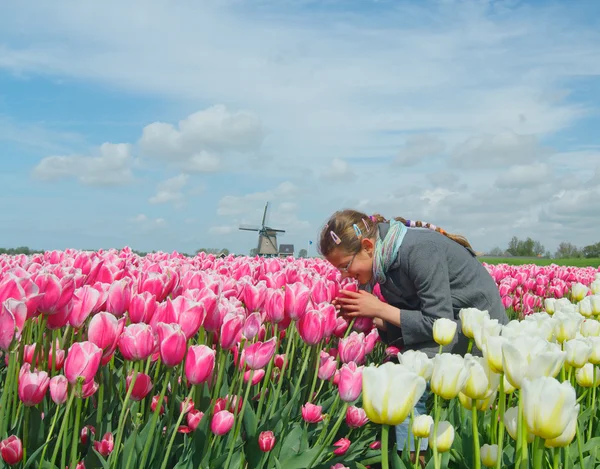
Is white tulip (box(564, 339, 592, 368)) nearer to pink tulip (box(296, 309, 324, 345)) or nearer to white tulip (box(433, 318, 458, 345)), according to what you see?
white tulip (box(433, 318, 458, 345))

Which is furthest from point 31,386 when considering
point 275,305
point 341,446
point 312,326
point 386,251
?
point 386,251

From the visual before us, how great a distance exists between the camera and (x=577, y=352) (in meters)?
2.18

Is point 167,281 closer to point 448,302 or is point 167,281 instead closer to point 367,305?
point 367,305

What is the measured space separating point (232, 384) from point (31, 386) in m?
0.70

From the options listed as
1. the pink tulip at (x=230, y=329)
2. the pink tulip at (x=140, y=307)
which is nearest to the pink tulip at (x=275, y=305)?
the pink tulip at (x=230, y=329)

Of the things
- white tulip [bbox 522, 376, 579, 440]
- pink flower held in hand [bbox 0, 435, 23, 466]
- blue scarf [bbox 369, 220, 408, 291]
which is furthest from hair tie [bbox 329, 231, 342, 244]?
white tulip [bbox 522, 376, 579, 440]

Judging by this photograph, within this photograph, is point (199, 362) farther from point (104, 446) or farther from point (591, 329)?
point (591, 329)

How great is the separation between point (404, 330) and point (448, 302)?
0.32 m

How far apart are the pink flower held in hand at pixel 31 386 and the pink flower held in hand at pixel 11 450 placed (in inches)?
5.3

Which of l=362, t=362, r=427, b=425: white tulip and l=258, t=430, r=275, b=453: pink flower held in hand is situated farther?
l=258, t=430, r=275, b=453: pink flower held in hand

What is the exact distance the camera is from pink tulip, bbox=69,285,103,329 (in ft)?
7.25

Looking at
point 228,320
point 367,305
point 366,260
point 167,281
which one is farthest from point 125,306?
point 366,260

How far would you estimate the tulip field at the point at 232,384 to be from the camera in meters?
1.58

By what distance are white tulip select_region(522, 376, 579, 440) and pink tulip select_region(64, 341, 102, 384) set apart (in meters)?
1.28
